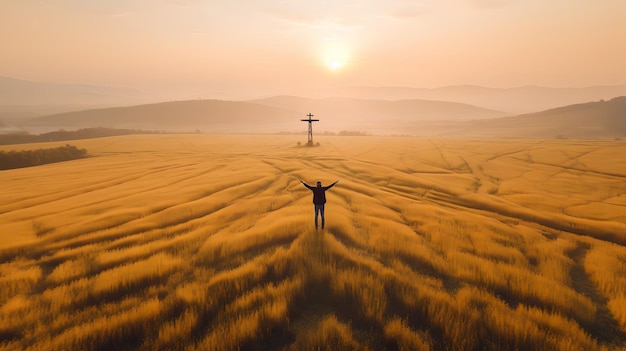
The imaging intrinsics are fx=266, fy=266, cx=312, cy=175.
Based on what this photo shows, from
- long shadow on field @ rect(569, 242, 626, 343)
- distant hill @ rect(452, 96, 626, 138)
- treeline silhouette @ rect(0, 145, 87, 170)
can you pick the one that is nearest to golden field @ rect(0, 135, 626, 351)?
long shadow on field @ rect(569, 242, 626, 343)

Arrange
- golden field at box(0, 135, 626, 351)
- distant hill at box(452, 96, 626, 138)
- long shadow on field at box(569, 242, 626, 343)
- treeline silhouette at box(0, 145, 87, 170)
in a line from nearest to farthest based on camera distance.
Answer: golden field at box(0, 135, 626, 351) → long shadow on field at box(569, 242, 626, 343) → treeline silhouette at box(0, 145, 87, 170) → distant hill at box(452, 96, 626, 138)

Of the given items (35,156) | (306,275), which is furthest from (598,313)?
(35,156)

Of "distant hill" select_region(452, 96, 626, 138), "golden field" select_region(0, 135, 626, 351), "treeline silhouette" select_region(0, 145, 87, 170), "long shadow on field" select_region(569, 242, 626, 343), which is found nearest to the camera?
"golden field" select_region(0, 135, 626, 351)

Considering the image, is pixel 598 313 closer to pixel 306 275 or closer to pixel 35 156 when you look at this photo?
pixel 306 275

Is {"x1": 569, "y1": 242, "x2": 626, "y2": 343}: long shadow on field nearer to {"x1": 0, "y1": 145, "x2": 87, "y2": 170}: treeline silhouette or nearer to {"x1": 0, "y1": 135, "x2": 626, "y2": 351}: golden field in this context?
{"x1": 0, "y1": 135, "x2": 626, "y2": 351}: golden field

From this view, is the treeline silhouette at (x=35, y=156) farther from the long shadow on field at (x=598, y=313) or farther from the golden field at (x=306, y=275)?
the long shadow on field at (x=598, y=313)

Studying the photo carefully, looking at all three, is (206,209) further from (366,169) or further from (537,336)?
→ (366,169)

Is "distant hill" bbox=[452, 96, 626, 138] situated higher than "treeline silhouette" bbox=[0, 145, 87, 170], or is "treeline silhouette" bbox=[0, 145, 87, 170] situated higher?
"distant hill" bbox=[452, 96, 626, 138]
